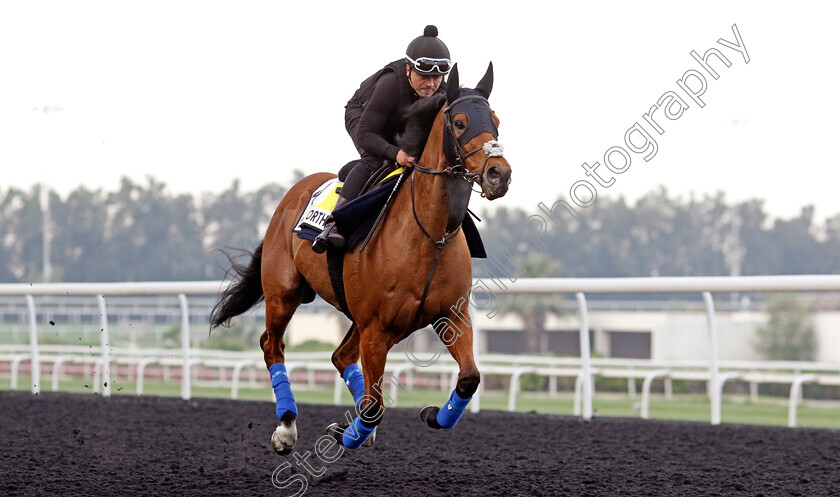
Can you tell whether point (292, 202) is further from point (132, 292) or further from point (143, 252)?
point (143, 252)

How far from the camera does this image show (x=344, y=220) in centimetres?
472

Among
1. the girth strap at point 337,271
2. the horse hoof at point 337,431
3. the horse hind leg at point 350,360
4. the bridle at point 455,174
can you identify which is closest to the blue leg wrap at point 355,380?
the horse hind leg at point 350,360

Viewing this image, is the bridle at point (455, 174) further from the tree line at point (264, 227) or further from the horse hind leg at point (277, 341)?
the tree line at point (264, 227)

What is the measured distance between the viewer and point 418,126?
4.60 meters

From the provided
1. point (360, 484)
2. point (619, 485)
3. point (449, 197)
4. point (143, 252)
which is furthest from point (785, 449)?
point (143, 252)

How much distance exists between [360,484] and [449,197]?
1652mm

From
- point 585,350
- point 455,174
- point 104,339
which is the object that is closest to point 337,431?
point 455,174

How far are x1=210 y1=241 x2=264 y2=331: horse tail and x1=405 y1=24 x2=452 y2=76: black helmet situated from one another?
217cm

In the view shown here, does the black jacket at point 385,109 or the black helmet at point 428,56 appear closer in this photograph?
the black helmet at point 428,56

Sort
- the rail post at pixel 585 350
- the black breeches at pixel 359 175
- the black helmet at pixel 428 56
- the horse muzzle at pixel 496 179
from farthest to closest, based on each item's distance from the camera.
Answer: the rail post at pixel 585 350 < the black breeches at pixel 359 175 < the black helmet at pixel 428 56 < the horse muzzle at pixel 496 179

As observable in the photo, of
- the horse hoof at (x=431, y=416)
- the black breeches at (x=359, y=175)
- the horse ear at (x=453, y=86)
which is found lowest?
the horse hoof at (x=431, y=416)

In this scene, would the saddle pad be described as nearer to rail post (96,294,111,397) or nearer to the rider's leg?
the rider's leg

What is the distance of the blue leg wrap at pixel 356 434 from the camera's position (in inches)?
189

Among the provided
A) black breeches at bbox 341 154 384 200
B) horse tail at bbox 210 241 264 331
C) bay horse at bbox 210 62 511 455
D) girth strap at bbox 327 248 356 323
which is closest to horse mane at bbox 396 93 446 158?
bay horse at bbox 210 62 511 455
